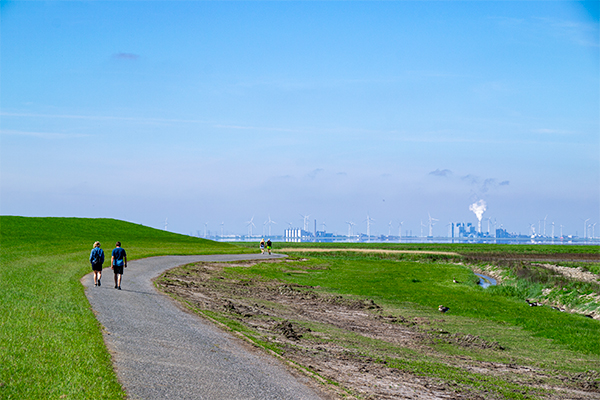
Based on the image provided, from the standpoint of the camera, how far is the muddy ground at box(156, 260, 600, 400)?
16.6 m

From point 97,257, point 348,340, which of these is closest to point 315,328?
point 348,340

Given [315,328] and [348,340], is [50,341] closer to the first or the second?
[348,340]

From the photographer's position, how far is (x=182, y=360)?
54.1 ft

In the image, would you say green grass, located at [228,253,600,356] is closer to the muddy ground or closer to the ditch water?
the ditch water

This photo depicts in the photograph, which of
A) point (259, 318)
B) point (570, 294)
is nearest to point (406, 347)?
point (259, 318)

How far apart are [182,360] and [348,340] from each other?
9.54m

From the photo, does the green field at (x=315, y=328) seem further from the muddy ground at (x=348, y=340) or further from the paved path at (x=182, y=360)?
the muddy ground at (x=348, y=340)

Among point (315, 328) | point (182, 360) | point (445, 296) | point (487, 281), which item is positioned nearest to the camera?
point (182, 360)

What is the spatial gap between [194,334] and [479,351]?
12.4 metres

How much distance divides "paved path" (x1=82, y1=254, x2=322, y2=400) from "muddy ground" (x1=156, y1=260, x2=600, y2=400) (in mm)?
1549

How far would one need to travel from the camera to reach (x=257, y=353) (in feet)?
61.4

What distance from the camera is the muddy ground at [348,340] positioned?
54.5 ft

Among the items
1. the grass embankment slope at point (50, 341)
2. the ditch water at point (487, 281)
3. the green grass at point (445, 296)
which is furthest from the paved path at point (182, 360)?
the ditch water at point (487, 281)

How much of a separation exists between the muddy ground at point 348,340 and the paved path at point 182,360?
1.55m
